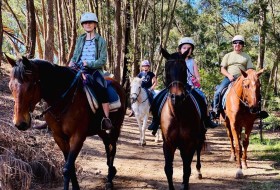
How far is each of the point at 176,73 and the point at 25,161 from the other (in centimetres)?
333

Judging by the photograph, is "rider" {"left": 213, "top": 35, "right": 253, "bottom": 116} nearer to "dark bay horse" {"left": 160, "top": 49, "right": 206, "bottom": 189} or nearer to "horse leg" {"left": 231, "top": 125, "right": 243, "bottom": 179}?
"horse leg" {"left": 231, "top": 125, "right": 243, "bottom": 179}

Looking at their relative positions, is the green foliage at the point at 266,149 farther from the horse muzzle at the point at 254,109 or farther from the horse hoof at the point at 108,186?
the horse hoof at the point at 108,186

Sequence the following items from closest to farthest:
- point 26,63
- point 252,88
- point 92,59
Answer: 1. point 26,63
2. point 92,59
3. point 252,88

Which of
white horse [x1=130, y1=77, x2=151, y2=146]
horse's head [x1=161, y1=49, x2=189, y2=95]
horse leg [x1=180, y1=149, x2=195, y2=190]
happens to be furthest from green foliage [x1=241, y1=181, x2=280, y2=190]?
white horse [x1=130, y1=77, x2=151, y2=146]

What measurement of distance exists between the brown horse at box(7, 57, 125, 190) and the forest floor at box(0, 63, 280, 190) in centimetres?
150

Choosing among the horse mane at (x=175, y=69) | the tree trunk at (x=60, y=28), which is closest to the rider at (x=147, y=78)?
the tree trunk at (x=60, y=28)

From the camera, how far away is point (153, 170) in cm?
799

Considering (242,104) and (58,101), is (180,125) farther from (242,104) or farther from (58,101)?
(242,104)

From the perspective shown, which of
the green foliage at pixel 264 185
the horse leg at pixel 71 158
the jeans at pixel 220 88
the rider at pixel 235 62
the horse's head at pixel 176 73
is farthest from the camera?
the jeans at pixel 220 88

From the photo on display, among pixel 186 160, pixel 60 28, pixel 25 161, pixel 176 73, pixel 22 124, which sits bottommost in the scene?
pixel 25 161

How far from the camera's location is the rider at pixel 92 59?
5.80 meters

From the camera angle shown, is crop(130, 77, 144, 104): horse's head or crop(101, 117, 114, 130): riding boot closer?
crop(101, 117, 114, 130): riding boot

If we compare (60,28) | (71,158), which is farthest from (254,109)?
(60,28)

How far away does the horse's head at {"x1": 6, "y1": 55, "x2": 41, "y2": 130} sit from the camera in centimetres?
423
